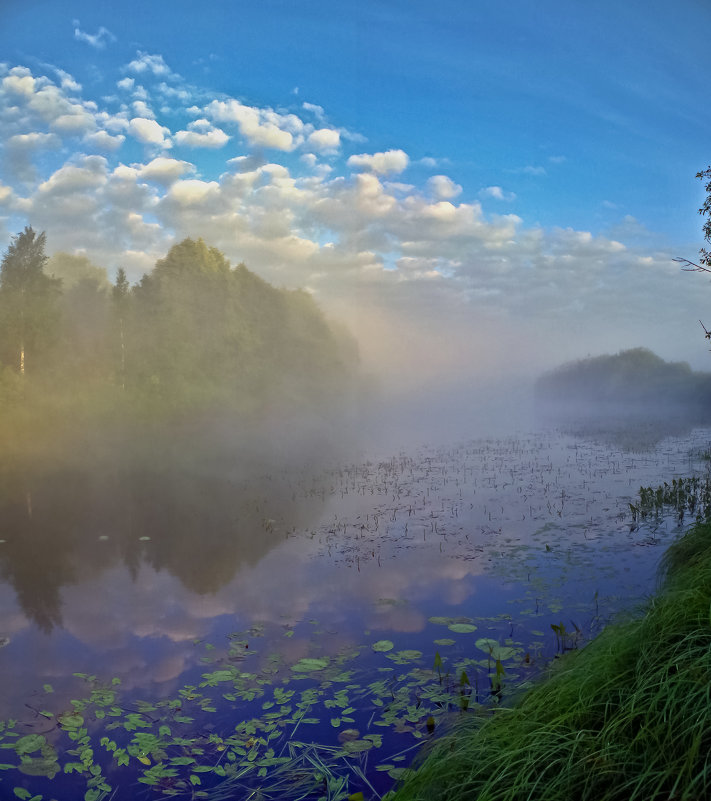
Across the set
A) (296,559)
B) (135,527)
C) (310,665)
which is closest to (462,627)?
(310,665)

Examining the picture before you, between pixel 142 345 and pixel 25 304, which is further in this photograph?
pixel 142 345

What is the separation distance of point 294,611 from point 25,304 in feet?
154

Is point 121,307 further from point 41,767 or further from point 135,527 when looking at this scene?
point 41,767

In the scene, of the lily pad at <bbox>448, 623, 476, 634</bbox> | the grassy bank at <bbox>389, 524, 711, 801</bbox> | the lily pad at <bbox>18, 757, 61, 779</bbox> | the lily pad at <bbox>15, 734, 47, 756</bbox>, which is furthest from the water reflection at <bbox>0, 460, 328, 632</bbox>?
the grassy bank at <bbox>389, 524, 711, 801</bbox>

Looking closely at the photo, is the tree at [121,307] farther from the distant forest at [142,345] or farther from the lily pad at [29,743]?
the lily pad at [29,743]

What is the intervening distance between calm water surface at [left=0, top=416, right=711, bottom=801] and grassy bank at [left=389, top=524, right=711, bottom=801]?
135cm

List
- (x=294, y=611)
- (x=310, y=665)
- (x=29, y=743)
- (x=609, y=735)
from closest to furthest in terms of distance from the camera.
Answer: (x=609, y=735) < (x=29, y=743) < (x=310, y=665) < (x=294, y=611)

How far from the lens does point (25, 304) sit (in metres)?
47.4

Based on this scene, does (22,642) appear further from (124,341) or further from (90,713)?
(124,341)

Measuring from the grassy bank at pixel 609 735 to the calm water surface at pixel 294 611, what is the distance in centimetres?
135

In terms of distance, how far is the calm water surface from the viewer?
6.65 m

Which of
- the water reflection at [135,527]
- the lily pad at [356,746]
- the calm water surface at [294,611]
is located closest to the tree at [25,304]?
the water reflection at [135,527]

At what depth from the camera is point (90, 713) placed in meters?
7.52

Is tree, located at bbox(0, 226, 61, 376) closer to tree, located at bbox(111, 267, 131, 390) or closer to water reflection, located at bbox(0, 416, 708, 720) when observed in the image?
tree, located at bbox(111, 267, 131, 390)
